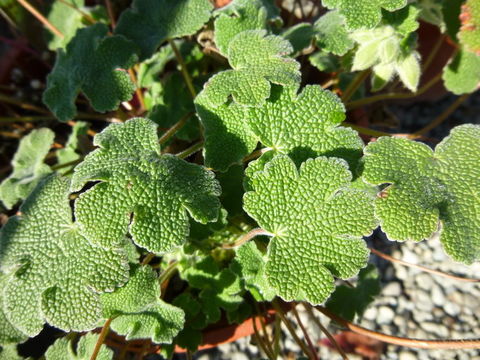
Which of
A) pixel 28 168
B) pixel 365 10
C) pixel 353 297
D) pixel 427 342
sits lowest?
pixel 353 297

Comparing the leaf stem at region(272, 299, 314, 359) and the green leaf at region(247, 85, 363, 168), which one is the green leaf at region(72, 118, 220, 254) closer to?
the green leaf at region(247, 85, 363, 168)

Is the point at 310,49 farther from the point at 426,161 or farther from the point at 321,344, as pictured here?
the point at 321,344

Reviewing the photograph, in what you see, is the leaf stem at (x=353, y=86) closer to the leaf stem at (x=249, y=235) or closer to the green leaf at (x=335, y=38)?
the green leaf at (x=335, y=38)

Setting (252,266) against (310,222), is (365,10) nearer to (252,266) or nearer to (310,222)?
(310,222)

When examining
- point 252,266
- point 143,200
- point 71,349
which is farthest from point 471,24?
point 71,349

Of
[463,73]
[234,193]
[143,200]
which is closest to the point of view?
[143,200]

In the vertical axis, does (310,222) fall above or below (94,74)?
below
